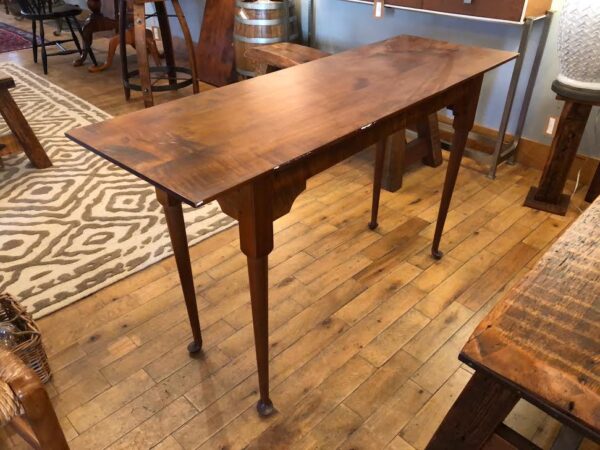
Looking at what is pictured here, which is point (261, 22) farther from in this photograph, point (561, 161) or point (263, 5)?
point (561, 161)

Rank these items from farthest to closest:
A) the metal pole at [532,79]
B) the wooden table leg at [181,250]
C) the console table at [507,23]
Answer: the metal pole at [532,79] → the console table at [507,23] → the wooden table leg at [181,250]

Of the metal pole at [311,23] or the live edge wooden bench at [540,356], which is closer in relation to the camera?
the live edge wooden bench at [540,356]

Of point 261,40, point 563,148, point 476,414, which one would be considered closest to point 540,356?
point 476,414

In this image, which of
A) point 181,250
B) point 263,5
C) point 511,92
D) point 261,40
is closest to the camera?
point 181,250

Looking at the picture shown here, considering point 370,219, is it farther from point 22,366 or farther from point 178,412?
point 22,366

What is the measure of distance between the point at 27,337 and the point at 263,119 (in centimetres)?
95

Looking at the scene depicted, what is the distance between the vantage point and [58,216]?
2.28 m

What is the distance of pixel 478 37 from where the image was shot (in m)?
2.56

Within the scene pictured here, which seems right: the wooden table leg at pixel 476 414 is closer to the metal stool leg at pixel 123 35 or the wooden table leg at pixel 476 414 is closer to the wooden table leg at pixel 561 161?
the wooden table leg at pixel 561 161

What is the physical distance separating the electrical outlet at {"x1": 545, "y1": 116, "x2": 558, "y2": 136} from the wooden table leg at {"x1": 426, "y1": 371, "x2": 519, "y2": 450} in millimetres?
2173

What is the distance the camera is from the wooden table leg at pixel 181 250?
1257mm

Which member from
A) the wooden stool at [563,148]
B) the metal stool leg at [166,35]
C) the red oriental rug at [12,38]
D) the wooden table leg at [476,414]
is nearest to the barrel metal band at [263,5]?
the metal stool leg at [166,35]

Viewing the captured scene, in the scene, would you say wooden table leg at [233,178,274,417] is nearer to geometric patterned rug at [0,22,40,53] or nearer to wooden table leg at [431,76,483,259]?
wooden table leg at [431,76,483,259]

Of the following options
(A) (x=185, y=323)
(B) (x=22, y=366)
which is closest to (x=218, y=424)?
(A) (x=185, y=323)
